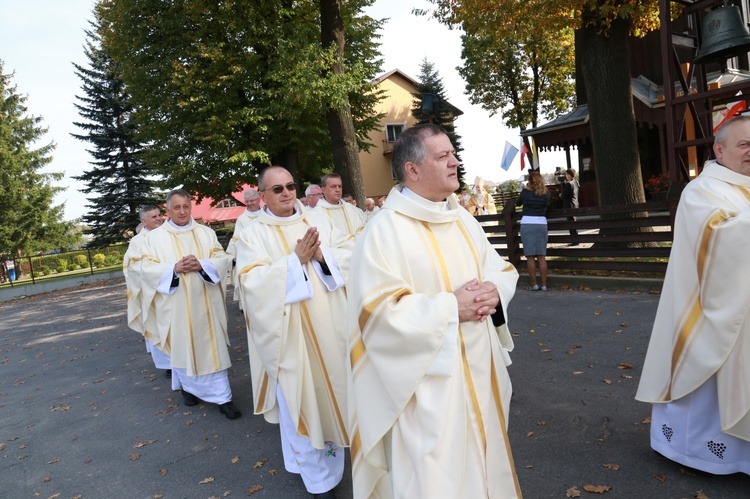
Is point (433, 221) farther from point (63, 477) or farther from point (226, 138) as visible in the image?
point (226, 138)

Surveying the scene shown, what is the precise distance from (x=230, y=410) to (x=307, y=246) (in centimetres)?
265

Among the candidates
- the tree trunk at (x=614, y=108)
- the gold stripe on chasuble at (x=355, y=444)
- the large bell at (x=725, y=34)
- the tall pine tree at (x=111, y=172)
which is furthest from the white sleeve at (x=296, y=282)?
the tall pine tree at (x=111, y=172)

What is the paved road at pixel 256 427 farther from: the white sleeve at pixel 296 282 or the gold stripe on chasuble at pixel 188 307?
the white sleeve at pixel 296 282

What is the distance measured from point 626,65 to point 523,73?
67.7 feet

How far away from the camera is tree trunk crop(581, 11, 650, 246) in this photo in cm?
989

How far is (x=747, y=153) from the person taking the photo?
10.0 feet

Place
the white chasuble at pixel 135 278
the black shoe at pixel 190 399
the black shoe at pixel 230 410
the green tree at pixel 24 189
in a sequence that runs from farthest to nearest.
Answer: the green tree at pixel 24 189, the white chasuble at pixel 135 278, the black shoe at pixel 190 399, the black shoe at pixel 230 410

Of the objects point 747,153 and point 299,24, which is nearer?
point 747,153

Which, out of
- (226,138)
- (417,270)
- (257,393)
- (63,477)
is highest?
(226,138)

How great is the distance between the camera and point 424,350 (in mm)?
2219

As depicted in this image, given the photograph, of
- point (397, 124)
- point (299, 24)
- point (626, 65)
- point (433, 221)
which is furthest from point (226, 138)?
point (397, 124)

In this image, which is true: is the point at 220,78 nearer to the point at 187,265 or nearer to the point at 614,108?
the point at 614,108

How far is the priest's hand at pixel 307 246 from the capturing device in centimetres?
345

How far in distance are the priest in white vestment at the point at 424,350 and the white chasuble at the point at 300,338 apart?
39.8 inches
